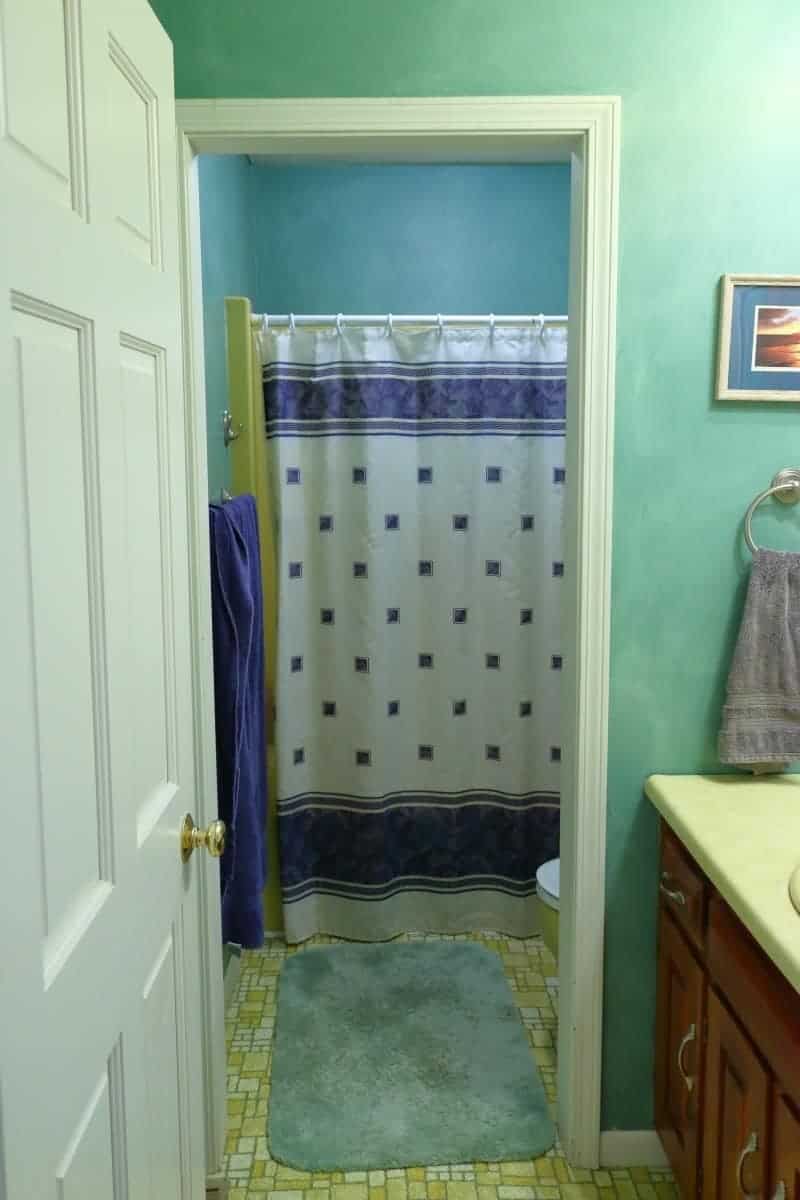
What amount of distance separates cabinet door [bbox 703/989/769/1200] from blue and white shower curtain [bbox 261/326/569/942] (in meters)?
1.48

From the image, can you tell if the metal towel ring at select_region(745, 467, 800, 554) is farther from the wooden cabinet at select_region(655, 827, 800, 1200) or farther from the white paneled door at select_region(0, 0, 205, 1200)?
the white paneled door at select_region(0, 0, 205, 1200)

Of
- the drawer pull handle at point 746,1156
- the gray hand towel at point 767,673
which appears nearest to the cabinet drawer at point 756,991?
the drawer pull handle at point 746,1156

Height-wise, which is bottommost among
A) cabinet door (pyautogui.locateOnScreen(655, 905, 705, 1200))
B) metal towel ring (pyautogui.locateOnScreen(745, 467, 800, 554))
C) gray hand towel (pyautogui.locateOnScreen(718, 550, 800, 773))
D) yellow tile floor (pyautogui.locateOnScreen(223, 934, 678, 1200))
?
yellow tile floor (pyautogui.locateOnScreen(223, 934, 678, 1200))

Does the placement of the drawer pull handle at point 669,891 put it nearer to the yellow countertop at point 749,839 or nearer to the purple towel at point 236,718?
the yellow countertop at point 749,839

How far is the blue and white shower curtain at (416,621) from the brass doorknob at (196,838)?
139cm

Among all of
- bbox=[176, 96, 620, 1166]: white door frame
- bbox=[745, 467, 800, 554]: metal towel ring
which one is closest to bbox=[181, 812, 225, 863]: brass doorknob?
bbox=[176, 96, 620, 1166]: white door frame

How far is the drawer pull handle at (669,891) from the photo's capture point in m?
1.91

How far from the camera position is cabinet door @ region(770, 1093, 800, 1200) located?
1.32 meters

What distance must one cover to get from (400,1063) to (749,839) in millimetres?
1194

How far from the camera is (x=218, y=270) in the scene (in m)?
2.68

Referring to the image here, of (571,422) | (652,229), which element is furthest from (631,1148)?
(652,229)

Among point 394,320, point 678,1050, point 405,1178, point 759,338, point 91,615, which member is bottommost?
point 405,1178

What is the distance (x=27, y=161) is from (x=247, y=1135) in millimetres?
2042

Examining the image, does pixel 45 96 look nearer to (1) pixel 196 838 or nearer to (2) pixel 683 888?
(1) pixel 196 838
